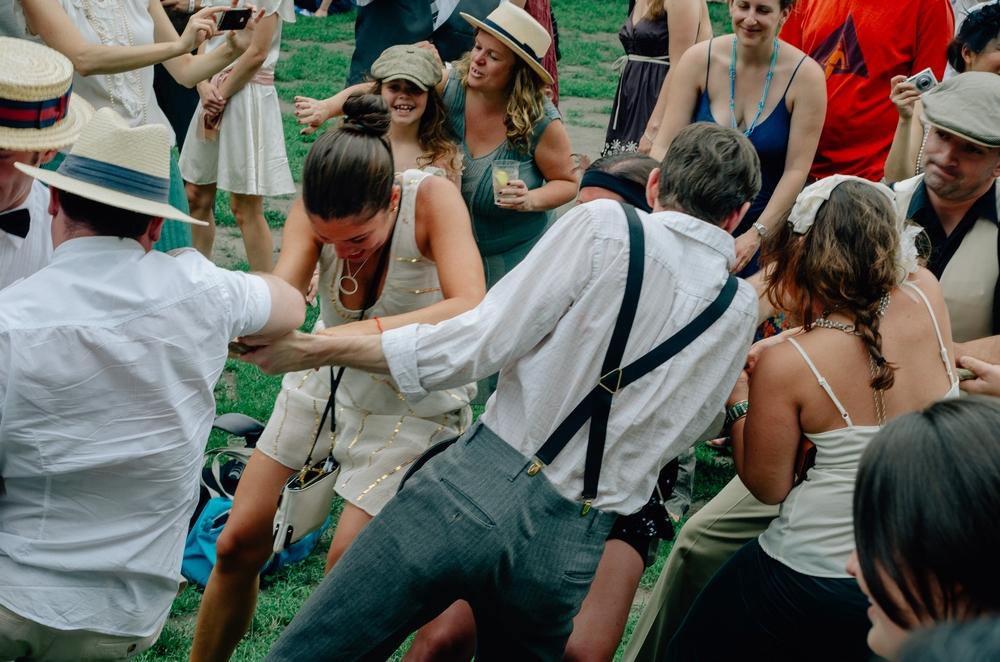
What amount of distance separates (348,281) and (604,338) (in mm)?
1261

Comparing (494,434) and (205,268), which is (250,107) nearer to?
(205,268)

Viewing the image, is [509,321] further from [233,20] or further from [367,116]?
[233,20]

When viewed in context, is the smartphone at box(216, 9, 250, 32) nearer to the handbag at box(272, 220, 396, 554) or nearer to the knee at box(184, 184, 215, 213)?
the knee at box(184, 184, 215, 213)

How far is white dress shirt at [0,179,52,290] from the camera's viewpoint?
2723 mm

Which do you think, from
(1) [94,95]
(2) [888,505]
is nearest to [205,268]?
(2) [888,505]

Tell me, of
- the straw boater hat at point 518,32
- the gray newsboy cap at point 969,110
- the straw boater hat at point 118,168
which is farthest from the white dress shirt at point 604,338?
the straw boater hat at point 518,32

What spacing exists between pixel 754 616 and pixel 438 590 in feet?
3.10

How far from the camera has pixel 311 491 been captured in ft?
10.0

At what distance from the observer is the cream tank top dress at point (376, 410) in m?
3.10

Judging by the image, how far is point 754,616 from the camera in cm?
258

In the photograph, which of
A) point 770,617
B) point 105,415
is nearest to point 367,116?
point 105,415

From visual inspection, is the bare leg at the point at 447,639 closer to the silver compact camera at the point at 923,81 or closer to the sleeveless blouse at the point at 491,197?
the sleeveless blouse at the point at 491,197

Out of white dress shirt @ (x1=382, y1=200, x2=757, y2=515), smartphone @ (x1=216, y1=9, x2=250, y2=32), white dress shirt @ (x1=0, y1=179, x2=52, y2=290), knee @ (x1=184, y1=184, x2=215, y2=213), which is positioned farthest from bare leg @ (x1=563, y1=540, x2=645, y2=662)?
knee @ (x1=184, y1=184, x2=215, y2=213)

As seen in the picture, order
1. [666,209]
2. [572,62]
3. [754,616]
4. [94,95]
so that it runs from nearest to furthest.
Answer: [666,209] → [754,616] → [94,95] → [572,62]
